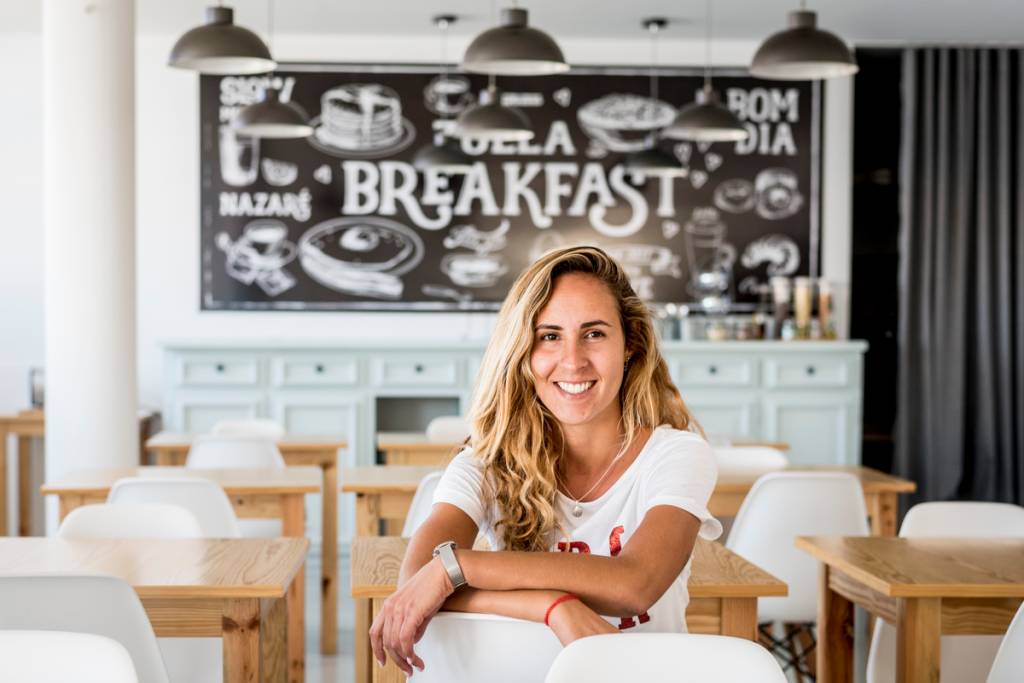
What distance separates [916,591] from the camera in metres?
2.53

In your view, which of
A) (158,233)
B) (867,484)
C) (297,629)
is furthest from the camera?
(158,233)

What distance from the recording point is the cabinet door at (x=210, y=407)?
7.11m

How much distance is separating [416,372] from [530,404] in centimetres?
510

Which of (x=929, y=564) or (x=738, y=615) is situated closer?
(x=738, y=615)

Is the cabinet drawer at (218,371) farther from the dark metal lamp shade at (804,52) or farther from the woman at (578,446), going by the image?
the woman at (578,446)

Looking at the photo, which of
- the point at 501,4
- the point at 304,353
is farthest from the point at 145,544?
the point at 501,4

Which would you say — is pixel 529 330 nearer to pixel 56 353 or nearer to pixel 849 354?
pixel 56 353

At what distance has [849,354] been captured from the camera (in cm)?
738

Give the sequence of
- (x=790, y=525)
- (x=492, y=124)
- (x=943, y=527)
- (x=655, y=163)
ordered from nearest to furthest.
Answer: (x=943, y=527), (x=790, y=525), (x=492, y=124), (x=655, y=163)

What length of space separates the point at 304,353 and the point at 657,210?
260 centimetres

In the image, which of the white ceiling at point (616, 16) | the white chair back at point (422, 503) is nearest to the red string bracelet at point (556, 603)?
the white chair back at point (422, 503)

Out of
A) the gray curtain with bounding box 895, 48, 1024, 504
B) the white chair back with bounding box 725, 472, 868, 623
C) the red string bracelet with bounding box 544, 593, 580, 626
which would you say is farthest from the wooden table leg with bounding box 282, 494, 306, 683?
the gray curtain with bounding box 895, 48, 1024, 504

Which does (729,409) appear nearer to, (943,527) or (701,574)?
(943,527)

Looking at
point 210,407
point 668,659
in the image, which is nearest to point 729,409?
point 210,407
